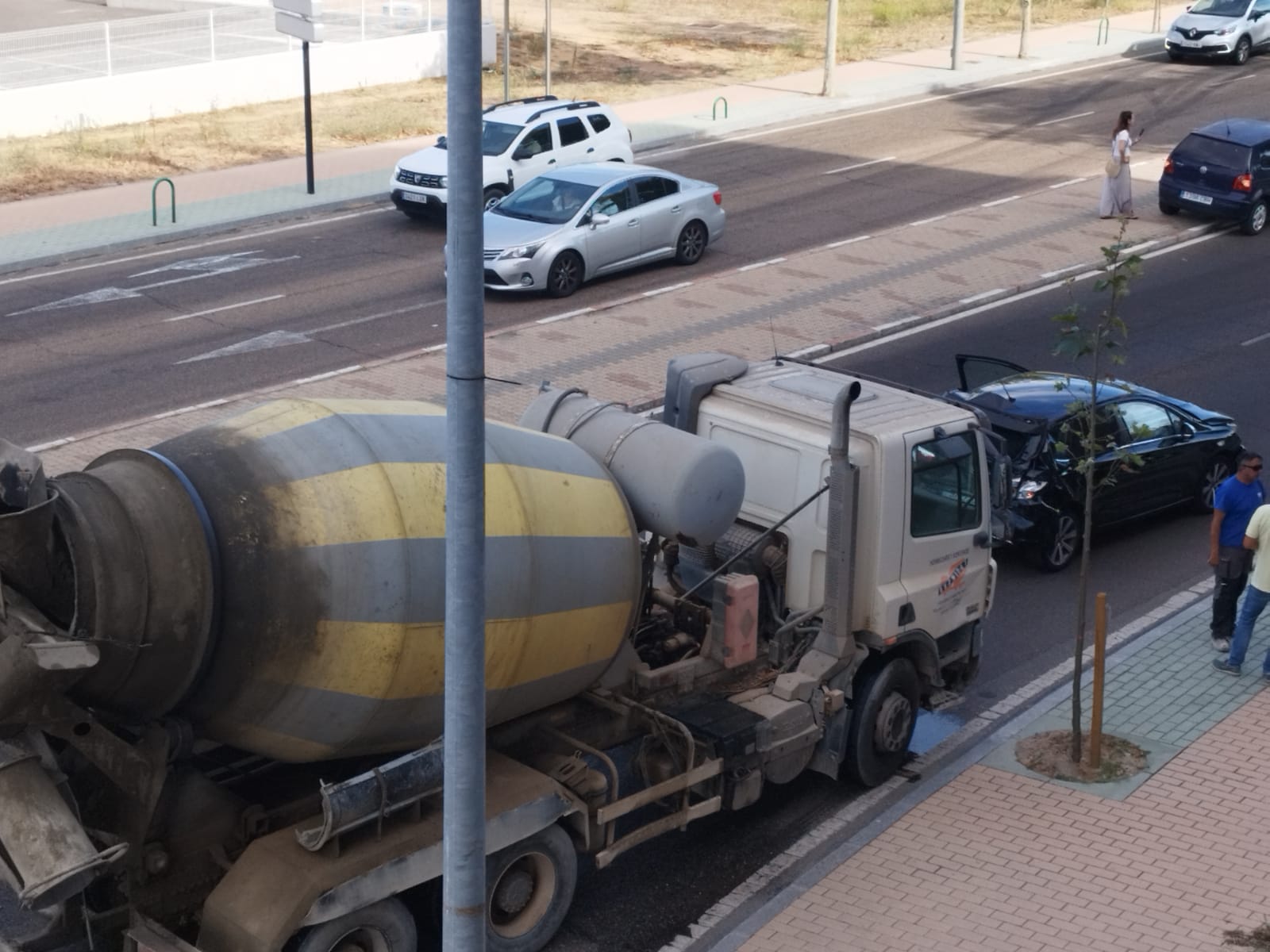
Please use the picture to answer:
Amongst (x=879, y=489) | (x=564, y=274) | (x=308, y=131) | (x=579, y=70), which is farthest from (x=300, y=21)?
(x=879, y=489)

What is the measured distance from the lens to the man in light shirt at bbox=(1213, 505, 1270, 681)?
39.9 feet

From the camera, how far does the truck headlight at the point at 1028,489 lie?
47.0 feet

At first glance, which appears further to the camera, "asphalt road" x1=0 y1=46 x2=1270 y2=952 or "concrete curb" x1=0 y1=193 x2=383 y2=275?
"concrete curb" x1=0 y1=193 x2=383 y2=275

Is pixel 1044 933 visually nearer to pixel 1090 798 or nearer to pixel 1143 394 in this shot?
pixel 1090 798

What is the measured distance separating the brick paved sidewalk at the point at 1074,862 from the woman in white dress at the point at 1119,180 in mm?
15636

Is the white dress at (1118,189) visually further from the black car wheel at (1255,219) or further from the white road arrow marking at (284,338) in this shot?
the white road arrow marking at (284,338)

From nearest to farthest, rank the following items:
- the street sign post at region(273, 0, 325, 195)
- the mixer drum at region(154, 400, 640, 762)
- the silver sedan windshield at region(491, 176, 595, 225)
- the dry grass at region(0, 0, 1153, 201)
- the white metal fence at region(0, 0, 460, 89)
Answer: the mixer drum at region(154, 400, 640, 762), the silver sedan windshield at region(491, 176, 595, 225), the street sign post at region(273, 0, 325, 195), the dry grass at region(0, 0, 1153, 201), the white metal fence at region(0, 0, 460, 89)

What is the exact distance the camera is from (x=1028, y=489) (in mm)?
14359

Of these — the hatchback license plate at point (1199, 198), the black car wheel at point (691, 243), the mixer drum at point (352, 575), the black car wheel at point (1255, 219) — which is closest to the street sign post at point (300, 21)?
the black car wheel at point (691, 243)

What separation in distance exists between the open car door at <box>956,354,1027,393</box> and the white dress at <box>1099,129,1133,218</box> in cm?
982

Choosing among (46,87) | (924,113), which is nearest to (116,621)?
(46,87)

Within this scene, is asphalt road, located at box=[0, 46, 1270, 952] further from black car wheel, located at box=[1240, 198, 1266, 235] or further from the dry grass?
the dry grass

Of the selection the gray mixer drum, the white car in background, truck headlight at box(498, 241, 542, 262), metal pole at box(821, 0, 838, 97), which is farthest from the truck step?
the white car in background

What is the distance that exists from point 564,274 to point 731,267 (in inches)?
119
